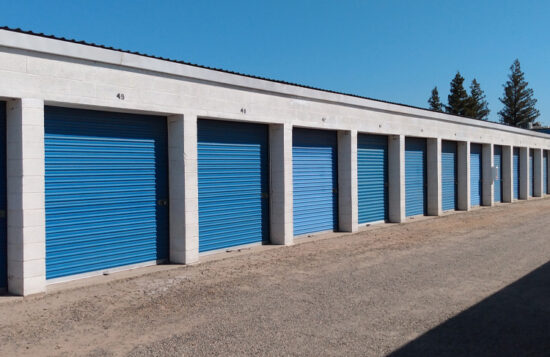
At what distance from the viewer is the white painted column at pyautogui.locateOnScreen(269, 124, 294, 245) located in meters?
12.7

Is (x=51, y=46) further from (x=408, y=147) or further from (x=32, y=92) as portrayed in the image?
(x=408, y=147)

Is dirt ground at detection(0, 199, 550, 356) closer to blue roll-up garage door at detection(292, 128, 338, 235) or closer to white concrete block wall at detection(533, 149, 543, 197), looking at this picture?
blue roll-up garage door at detection(292, 128, 338, 235)

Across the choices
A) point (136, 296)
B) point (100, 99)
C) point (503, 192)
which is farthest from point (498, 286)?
point (503, 192)

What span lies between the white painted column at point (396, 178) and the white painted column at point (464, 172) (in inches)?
243

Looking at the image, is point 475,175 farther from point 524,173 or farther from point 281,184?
point 281,184

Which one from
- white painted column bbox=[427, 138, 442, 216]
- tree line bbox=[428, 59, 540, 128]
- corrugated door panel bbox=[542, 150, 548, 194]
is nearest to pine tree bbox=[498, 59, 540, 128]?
tree line bbox=[428, 59, 540, 128]

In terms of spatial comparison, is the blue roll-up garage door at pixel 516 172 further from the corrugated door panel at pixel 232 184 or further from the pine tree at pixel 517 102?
the pine tree at pixel 517 102

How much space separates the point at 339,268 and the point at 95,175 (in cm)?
533

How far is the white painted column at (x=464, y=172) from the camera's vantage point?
22.3 meters

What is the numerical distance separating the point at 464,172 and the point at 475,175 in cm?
246

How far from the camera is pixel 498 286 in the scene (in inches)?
316

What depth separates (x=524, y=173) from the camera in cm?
2998

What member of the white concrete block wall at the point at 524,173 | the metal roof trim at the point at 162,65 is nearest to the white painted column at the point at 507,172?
the white concrete block wall at the point at 524,173

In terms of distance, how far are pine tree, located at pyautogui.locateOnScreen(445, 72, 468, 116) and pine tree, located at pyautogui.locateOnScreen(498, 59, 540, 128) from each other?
11.0 metres
